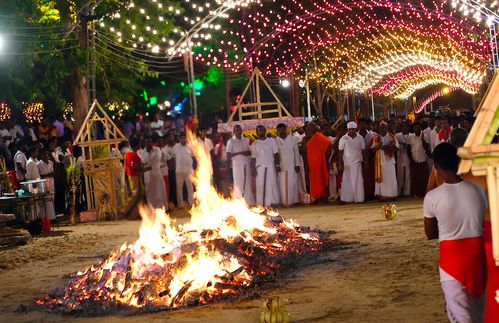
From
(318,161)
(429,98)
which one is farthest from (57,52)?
(429,98)

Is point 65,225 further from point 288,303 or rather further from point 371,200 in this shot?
point 288,303

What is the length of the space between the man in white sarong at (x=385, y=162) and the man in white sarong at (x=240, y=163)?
3033 millimetres

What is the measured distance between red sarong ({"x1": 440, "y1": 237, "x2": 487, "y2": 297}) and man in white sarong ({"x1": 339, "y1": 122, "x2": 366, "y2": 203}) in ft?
45.9

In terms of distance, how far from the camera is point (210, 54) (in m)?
42.2

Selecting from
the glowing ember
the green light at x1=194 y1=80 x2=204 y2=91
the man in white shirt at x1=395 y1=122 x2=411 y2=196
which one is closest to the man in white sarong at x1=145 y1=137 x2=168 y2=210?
the man in white shirt at x1=395 y1=122 x2=411 y2=196

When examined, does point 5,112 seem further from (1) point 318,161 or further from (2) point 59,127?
(1) point 318,161

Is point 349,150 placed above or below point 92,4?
below

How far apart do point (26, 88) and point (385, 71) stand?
112 ft

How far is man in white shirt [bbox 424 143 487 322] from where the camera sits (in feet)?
19.7

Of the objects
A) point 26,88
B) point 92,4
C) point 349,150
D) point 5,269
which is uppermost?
point 92,4

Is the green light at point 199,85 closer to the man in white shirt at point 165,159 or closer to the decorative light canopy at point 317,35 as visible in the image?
the decorative light canopy at point 317,35

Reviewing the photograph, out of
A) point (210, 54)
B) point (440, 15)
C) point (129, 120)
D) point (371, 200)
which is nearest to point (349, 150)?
point (371, 200)

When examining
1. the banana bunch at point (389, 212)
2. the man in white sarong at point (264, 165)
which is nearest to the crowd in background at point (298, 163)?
the man in white sarong at point (264, 165)

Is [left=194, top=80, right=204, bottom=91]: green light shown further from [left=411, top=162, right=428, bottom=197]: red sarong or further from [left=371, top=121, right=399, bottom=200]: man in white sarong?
[left=371, top=121, right=399, bottom=200]: man in white sarong
